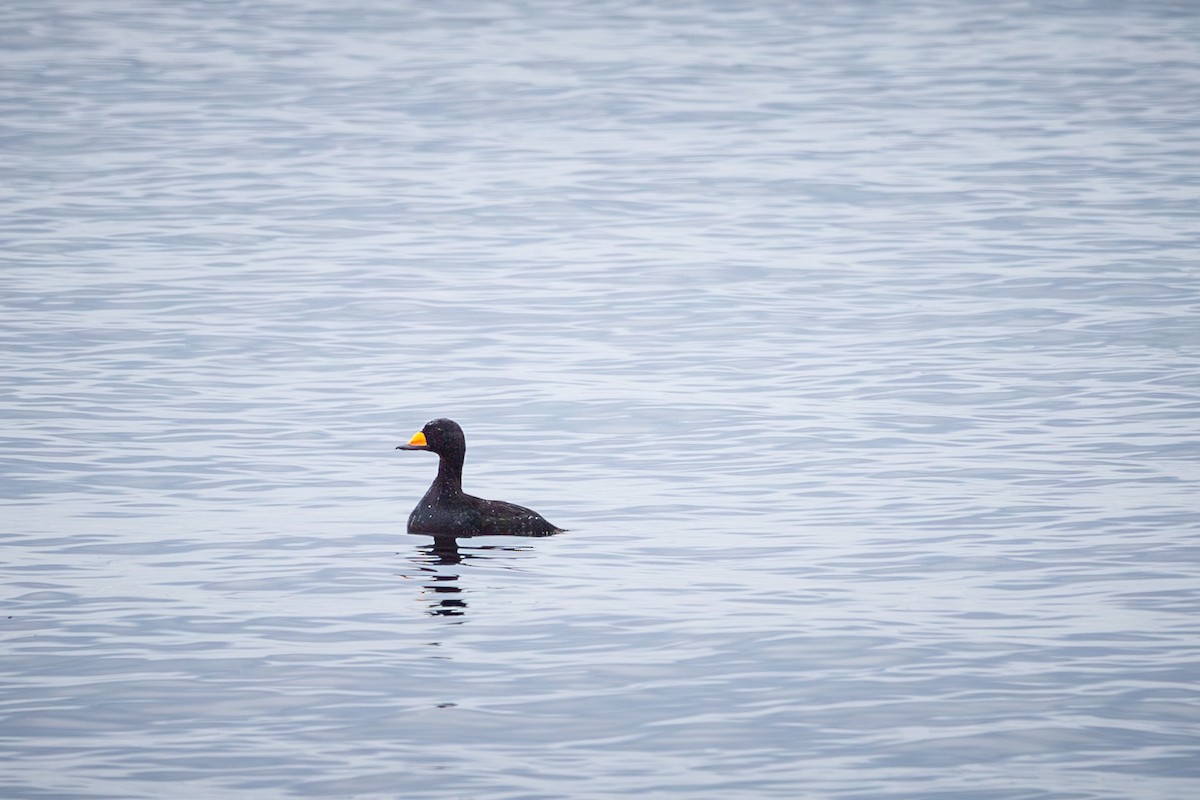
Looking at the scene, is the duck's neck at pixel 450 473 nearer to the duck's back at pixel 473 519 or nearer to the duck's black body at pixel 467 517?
the duck's black body at pixel 467 517

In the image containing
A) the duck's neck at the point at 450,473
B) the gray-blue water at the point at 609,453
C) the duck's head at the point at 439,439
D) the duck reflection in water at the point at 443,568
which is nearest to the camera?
the gray-blue water at the point at 609,453

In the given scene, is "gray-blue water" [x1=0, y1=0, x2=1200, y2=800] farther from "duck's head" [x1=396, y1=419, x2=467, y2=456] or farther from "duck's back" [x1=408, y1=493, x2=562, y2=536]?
"duck's head" [x1=396, y1=419, x2=467, y2=456]

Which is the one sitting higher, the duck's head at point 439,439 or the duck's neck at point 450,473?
the duck's head at point 439,439

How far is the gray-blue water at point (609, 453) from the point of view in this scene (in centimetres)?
1202

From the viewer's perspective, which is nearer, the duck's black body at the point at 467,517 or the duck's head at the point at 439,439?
the duck's black body at the point at 467,517

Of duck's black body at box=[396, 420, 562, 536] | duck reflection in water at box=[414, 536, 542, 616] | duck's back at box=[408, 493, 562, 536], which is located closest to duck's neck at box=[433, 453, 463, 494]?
duck's black body at box=[396, 420, 562, 536]

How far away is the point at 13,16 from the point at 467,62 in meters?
18.5

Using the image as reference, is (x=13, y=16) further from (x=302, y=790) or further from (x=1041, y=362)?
(x=302, y=790)

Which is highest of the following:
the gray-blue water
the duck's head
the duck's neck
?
the duck's head

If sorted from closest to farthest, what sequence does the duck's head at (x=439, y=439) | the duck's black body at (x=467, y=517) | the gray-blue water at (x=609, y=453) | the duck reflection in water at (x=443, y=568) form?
the gray-blue water at (x=609, y=453) < the duck reflection in water at (x=443, y=568) < the duck's black body at (x=467, y=517) < the duck's head at (x=439, y=439)

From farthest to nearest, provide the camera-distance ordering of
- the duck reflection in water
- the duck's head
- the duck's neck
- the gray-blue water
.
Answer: the duck's head
the duck's neck
the duck reflection in water
the gray-blue water

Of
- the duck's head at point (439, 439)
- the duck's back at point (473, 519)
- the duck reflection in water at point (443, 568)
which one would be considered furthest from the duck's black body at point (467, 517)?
the duck's head at point (439, 439)

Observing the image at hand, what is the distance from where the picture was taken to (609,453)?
66.9ft

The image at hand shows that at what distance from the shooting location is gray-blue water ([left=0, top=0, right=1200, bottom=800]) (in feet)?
39.4
